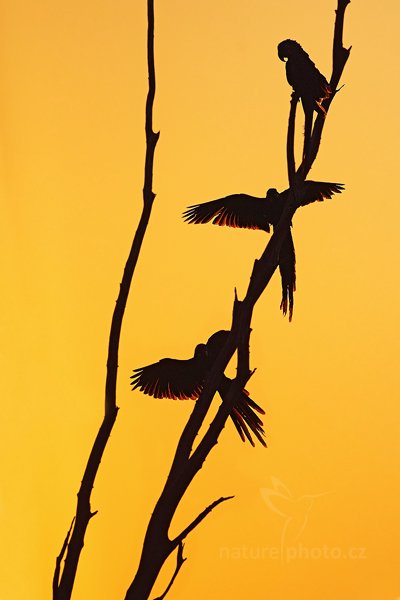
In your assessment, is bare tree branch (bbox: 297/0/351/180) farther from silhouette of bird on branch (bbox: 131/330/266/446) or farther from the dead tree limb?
silhouette of bird on branch (bbox: 131/330/266/446)

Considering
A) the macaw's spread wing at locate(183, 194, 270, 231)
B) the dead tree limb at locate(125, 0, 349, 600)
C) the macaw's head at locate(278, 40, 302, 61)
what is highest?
the macaw's head at locate(278, 40, 302, 61)

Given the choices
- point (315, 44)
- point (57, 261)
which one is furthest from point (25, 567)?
point (315, 44)

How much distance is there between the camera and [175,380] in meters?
0.59

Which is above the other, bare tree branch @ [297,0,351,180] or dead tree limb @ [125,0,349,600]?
bare tree branch @ [297,0,351,180]

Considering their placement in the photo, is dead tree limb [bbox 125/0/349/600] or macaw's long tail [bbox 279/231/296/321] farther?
macaw's long tail [bbox 279/231/296/321]

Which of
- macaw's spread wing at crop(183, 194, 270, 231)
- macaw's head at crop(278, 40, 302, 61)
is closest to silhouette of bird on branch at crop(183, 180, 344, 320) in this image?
macaw's spread wing at crop(183, 194, 270, 231)

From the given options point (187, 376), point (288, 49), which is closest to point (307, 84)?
point (288, 49)

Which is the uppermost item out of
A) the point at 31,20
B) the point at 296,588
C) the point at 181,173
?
the point at 31,20

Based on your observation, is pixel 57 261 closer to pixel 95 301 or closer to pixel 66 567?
pixel 95 301

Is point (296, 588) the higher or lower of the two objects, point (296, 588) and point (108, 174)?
the lower

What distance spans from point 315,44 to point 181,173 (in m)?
0.33

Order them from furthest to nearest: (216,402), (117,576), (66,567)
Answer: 1. (117,576)
2. (216,402)
3. (66,567)

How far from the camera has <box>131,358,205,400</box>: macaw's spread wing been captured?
0.58 meters

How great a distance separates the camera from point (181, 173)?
1.38 m
